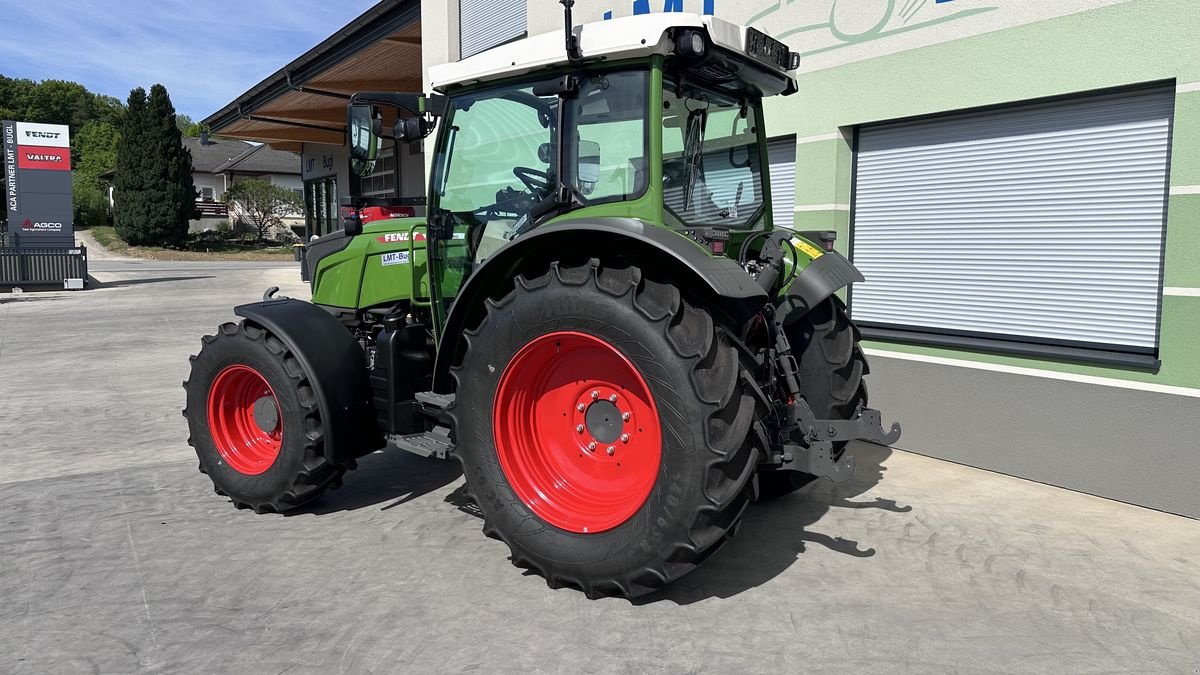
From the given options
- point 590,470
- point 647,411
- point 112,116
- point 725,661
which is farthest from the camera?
point 112,116

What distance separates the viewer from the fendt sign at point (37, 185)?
2080 cm

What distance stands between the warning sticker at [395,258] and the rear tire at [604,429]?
3.57ft

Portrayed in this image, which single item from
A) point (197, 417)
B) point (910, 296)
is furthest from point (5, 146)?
point (910, 296)

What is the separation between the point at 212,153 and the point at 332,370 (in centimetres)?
6713

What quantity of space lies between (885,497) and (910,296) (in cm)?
184

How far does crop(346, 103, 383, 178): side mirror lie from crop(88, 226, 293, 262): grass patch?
37449mm

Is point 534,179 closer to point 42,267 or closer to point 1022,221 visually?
point 1022,221

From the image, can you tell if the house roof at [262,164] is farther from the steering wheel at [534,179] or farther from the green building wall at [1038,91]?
the steering wheel at [534,179]

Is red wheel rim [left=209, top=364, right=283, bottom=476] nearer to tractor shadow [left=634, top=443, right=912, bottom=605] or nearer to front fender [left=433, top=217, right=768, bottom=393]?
front fender [left=433, top=217, right=768, bottom=393]

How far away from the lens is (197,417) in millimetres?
4559

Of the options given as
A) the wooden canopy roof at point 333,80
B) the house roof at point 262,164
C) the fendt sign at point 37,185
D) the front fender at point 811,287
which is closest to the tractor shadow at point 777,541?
the front fender at point 811,287

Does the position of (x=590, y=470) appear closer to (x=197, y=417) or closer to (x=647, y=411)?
(x=647, y=411)

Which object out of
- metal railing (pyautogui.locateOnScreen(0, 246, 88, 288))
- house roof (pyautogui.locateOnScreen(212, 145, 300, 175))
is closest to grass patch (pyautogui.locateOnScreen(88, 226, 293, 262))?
house roof (pyautogui.locateOnScreen(212, 145, 300, 175))

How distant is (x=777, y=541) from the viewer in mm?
4129
